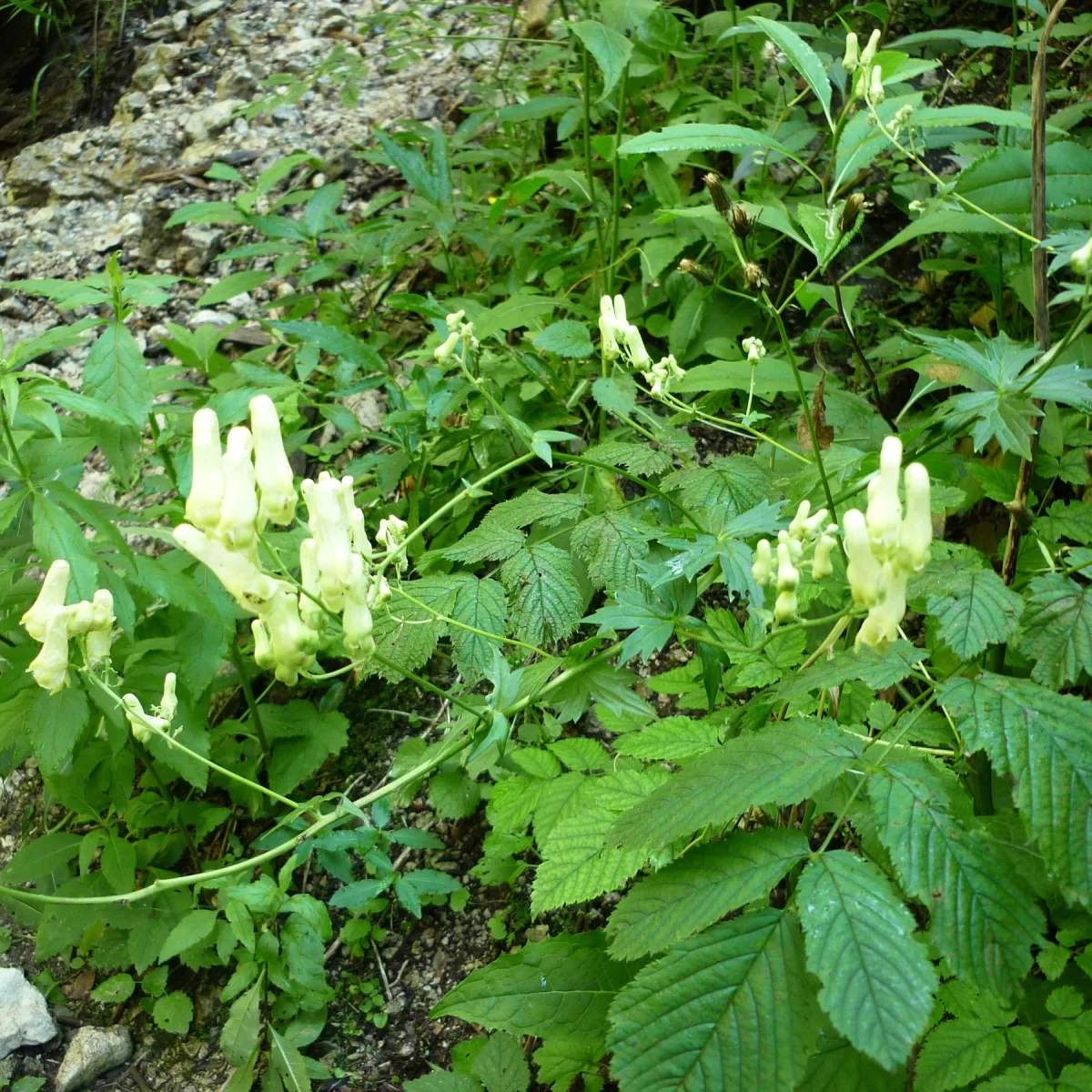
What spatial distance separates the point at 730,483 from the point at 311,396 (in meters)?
1.65

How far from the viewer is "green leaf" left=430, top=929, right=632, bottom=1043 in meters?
1.44

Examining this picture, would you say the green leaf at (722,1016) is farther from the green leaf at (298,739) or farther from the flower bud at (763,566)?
the green leaf at (298,739)

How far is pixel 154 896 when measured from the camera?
6.72ft

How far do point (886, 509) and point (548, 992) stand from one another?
0.93 meters

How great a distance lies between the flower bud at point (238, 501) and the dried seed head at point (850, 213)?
0.91 m

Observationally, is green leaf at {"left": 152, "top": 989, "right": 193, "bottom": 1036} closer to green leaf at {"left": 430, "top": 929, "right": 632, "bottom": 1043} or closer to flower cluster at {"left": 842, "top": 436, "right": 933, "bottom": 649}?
green leaf at {"left": 430, "top": 929, "right": 632, "bottom": 1043}

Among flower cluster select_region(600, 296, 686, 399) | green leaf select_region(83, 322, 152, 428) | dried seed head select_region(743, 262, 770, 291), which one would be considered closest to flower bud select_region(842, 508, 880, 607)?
dried seed head select_region(743, 262, 770, 291)

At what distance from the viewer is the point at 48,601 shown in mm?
1371

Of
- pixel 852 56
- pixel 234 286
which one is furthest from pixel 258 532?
pixel 234 286

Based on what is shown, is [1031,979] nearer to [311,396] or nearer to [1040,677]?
[1040,677]

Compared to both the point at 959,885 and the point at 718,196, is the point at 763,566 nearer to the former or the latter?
the point at 959,885

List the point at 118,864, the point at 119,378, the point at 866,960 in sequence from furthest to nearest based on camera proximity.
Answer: the point at 118,864 < the point at 119,378 < the point at 866,960

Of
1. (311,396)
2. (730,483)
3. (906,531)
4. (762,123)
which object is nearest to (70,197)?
(311,396)

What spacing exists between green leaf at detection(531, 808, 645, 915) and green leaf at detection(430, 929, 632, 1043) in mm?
170
